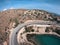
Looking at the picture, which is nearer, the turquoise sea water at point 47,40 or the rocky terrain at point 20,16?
the turquoise sea water at point 47,40

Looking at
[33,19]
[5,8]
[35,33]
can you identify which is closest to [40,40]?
[35,33]

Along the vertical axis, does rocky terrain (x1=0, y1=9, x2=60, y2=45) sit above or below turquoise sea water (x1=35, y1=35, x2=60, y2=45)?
above

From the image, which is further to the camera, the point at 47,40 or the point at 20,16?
the point at 20,16

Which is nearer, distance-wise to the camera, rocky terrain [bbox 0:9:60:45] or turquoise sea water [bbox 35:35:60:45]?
turquoise sea water [bbox 35:35:60:45]

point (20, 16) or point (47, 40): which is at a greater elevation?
point (20, 16)

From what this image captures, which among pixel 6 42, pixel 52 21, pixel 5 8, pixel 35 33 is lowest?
pixel 6 42

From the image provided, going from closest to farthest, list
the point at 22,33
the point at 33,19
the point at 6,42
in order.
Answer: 1. the point at 6,42
2. the point at 22,33
3. the point at 33,19

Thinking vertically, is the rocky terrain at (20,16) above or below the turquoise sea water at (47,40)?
above

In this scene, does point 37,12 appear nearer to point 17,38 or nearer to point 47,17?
point 47,17
